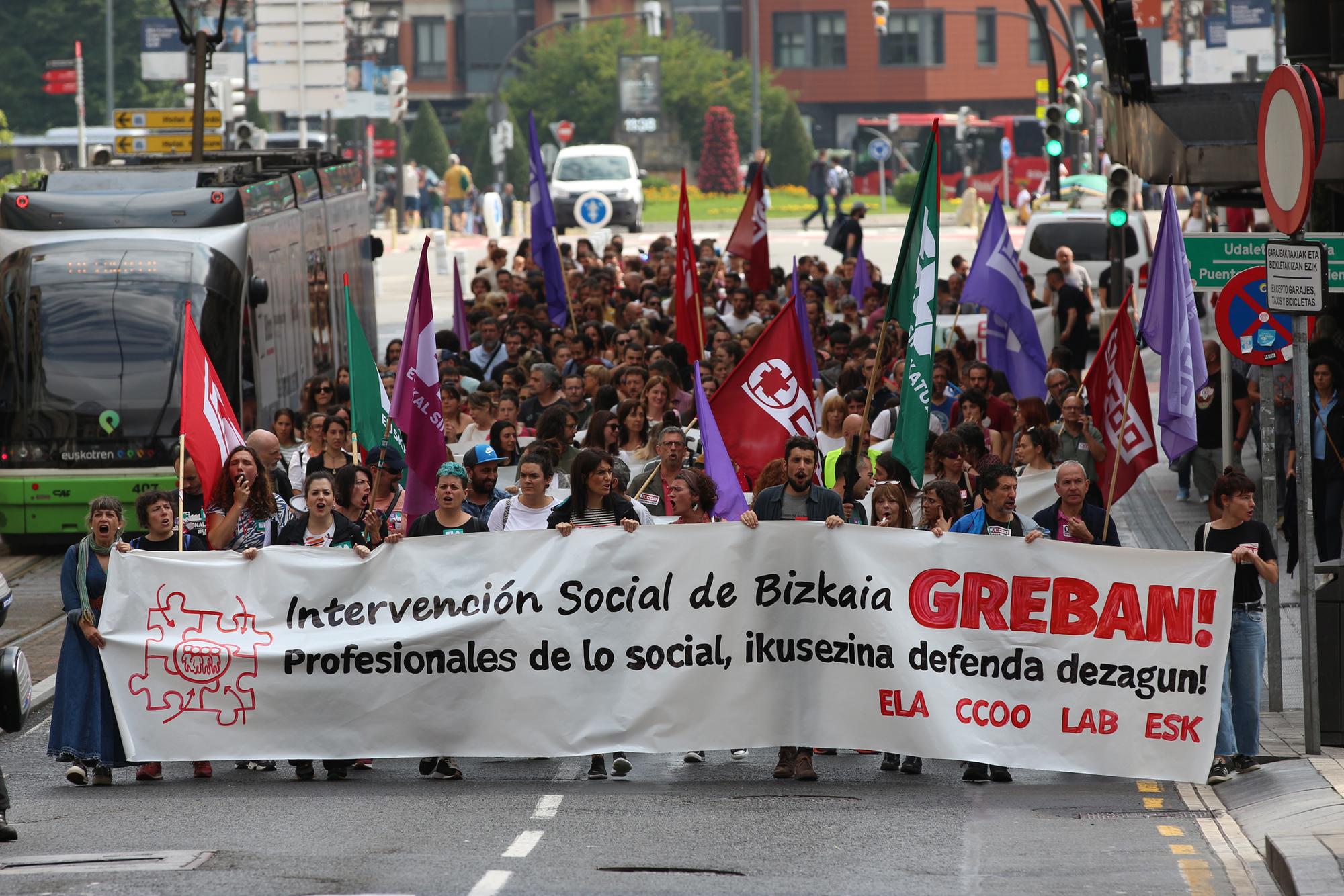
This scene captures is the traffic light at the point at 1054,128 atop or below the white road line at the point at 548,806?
atop

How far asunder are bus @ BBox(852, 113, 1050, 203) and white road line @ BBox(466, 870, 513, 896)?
56266mm

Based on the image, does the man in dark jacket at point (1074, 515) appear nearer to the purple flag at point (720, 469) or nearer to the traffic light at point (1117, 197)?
the purple flag at point (720, 469)

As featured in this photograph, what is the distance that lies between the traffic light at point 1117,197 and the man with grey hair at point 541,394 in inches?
352

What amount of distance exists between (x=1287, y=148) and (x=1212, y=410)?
26.1 feet

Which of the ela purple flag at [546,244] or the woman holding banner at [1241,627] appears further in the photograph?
the ela purple flag at [546,244]

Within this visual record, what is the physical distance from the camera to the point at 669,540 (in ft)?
32.6

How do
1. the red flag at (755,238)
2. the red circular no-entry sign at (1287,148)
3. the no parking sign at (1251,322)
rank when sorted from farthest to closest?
the red flag at (755,238) → the no parking sign at (1251,322) → the red circular no-entry sign at (1287,148)

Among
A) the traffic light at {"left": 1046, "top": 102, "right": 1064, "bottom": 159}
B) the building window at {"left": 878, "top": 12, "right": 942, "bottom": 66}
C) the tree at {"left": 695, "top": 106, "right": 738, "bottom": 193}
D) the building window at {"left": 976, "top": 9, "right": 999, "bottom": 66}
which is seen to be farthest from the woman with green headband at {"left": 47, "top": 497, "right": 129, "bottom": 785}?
the building window at {"left": 976, "top": 9, "right": 999, "bottom": 66}

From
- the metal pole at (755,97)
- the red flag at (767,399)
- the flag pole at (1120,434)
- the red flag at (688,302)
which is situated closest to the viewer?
the flag pole at (1120,434)

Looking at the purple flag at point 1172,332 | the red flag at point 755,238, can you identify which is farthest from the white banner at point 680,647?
the red flag at point 755,238

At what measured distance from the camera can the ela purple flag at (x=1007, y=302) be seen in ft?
50.9

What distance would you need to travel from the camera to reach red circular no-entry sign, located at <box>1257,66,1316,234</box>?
932 cm

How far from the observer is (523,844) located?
28.0ft

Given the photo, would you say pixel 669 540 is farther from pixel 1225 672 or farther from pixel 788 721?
pixel 1225 672
